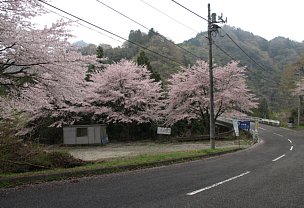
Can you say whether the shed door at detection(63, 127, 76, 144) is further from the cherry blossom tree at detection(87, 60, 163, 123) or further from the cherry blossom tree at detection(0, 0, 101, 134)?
the cherry blossom tree at detection(0, 0, 101, 134)

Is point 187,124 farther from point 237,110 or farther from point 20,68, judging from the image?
point 20,68

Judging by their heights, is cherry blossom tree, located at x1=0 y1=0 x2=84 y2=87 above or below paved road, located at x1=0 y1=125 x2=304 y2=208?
above

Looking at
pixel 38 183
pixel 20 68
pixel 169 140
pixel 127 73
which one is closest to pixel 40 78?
pixel 20 68

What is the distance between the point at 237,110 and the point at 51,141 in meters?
21.8

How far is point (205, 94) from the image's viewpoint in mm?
35188

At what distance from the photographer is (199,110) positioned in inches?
1431

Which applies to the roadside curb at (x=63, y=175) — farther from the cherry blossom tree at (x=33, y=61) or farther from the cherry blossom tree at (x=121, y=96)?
the cherry blossom tree at (x=121, y=96)

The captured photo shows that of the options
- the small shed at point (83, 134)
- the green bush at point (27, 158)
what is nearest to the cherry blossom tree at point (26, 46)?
the green bush at point (27, 158)

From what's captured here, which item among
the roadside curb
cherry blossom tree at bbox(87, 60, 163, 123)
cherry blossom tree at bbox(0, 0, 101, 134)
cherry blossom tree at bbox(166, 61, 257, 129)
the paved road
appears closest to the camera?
the paved road

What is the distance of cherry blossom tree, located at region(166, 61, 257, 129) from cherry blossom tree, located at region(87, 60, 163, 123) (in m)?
2.72

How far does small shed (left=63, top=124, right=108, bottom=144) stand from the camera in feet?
105

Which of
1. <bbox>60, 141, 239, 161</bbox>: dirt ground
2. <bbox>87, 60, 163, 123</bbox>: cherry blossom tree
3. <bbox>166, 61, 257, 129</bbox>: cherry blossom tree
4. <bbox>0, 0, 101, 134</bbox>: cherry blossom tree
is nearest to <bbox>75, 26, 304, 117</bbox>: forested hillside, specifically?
<bbox>166, 61, 257, 129</bbox>: cherry blossom tree

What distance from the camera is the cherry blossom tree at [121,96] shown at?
33.3 metres

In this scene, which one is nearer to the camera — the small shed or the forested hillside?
the small shed
